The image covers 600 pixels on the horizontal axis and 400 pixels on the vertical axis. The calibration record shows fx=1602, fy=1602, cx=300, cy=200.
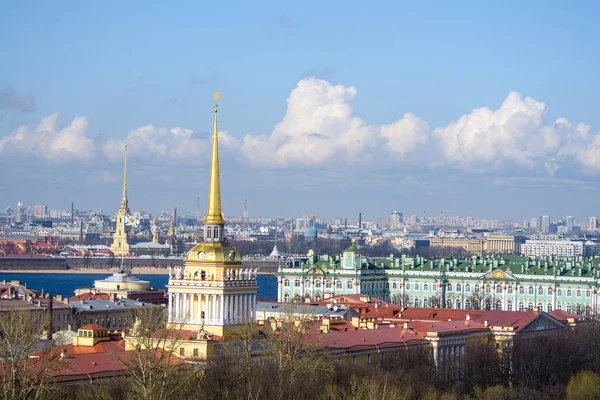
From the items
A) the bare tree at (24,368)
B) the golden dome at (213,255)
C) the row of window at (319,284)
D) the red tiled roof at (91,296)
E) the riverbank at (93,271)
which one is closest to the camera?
the bare tree at (24,368)

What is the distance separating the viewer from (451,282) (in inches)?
3415

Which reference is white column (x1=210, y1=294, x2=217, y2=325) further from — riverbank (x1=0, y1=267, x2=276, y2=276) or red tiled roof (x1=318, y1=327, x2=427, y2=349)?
riverbank (x1=0, y1=267, x2=276, y2=276)

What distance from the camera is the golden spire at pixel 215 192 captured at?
1528 inches

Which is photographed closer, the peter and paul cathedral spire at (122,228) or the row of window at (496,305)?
the row of window at (496,305)

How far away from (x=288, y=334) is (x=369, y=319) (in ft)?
56.1

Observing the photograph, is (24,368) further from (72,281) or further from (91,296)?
(72,281)

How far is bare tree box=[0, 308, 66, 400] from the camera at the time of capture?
28328 millimetres

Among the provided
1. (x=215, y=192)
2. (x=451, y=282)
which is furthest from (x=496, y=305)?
(x=215, y=192)

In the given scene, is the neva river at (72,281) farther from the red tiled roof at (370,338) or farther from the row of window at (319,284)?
the red tiled roof at (370,338)

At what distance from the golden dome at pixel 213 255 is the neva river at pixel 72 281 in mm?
59161

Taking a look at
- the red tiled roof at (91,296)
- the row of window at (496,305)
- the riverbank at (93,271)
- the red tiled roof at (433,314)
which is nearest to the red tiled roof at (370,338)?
the red tiled roof at (433,314)

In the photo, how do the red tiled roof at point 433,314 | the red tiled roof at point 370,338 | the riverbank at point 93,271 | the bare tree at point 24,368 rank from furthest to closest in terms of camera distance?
the riverbank at point 93,271
the red tiled roof at point 433,314
the red tiled roof at point 370,338
the bare tree at point 24,368

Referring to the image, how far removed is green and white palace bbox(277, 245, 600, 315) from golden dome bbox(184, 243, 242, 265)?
4380 centimetres

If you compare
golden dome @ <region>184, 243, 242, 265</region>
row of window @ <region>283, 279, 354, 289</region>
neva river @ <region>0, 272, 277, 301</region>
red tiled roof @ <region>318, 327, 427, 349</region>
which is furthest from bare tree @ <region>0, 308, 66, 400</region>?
neva river @ <region>0, 272, 277, 301</region>
